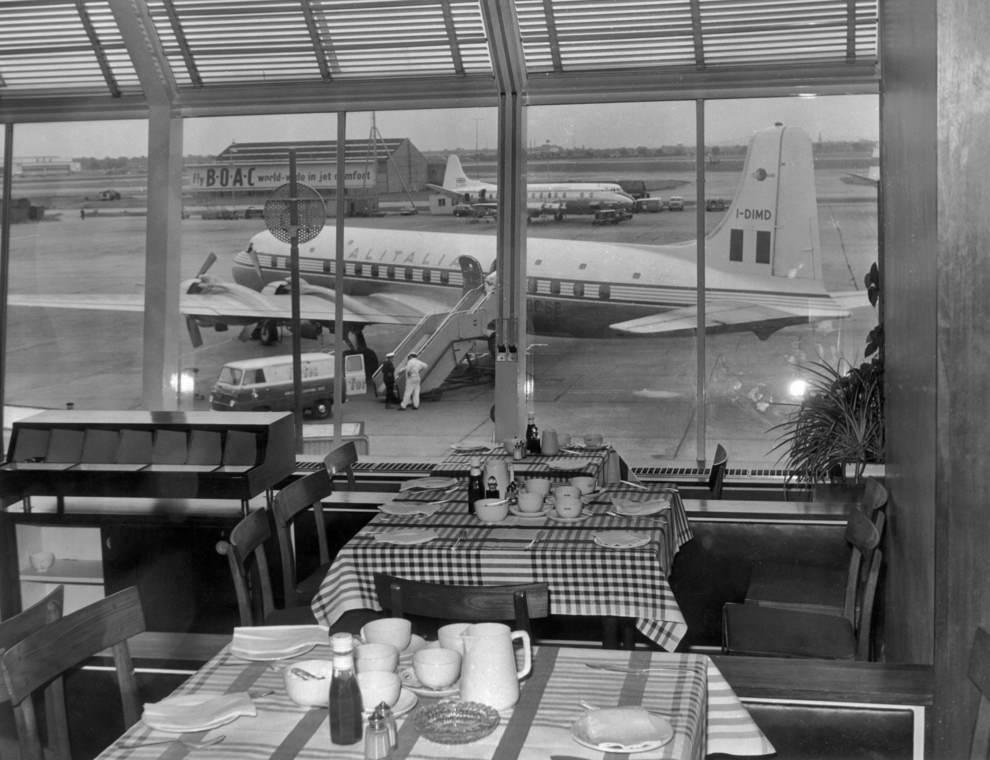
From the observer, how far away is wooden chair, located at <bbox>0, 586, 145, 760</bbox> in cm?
213

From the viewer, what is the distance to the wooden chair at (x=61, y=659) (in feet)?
7.00

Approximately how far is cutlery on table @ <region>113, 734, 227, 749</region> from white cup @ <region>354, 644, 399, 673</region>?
0.26 metres

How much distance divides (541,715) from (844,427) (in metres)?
3.74

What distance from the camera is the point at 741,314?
632 centimetres

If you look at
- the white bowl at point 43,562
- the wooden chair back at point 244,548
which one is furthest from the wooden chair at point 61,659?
the white bowl at point 43,562

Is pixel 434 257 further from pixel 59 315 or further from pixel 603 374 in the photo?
pixel 59 315

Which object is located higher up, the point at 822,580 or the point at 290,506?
the point at 290,506

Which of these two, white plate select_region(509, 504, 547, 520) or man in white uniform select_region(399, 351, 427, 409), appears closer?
white plate select_region(509, 504, 547, 520)

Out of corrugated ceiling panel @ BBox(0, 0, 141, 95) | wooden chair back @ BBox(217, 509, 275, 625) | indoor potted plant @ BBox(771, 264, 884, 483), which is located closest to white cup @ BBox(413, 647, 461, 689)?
wooden chair back @ BBox(217, 509, 275, 625)

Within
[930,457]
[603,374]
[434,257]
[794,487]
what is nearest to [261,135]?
[434,257]

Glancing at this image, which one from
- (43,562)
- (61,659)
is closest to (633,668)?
(61,659)

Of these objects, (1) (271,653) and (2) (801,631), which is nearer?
(1) (271,653)

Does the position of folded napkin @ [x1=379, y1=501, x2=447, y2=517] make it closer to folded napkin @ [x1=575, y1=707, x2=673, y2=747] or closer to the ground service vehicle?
folded napkin @ [x1=575, y1=707, x2=673, y2=747]

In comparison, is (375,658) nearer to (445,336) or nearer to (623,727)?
(623,727)
